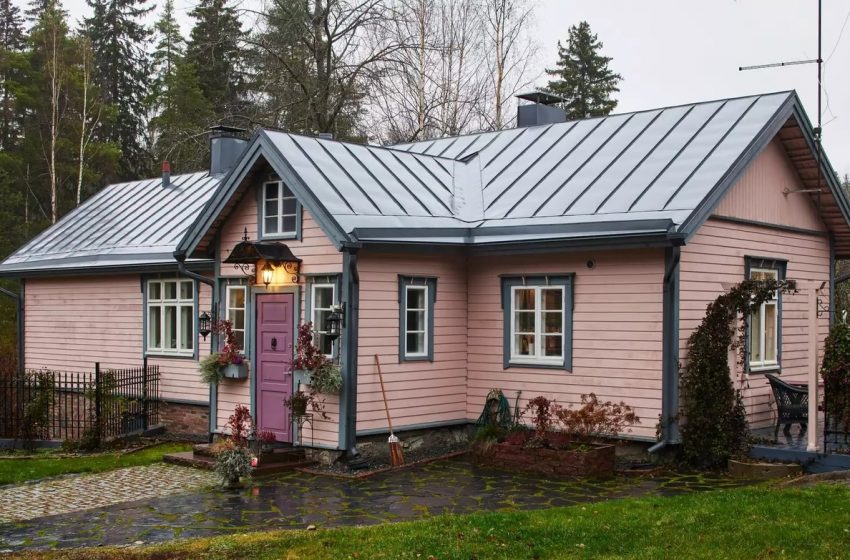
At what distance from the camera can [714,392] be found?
1255 cm

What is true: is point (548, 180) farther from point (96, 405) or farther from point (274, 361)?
point (96, 405)

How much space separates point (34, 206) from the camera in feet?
127

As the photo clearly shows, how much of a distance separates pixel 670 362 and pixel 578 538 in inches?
188

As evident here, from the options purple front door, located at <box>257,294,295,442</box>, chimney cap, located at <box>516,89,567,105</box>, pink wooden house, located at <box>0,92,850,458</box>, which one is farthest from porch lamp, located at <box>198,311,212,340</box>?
chimney cap, located at <box>516,89,567,105</box>

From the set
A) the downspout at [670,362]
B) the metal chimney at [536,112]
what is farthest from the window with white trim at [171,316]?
the downspout at [670,362]

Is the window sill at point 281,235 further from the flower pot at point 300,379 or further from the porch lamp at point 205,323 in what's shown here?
the flower pot at point 300,379

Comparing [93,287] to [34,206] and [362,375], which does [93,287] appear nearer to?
[362,375]

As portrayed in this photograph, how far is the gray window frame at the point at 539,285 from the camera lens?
13852 millimetres

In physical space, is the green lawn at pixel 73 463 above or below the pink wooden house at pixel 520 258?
below

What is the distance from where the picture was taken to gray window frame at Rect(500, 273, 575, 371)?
545 inches

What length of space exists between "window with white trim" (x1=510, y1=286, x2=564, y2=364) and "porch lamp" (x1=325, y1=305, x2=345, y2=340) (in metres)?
2.75

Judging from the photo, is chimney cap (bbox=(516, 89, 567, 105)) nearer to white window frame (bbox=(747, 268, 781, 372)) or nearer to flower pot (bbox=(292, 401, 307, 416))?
white window frame (bbox=(747, 268, 781, 372))

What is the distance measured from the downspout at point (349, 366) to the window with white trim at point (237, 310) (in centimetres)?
252

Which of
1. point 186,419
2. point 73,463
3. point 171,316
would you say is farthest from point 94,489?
point 171,316
